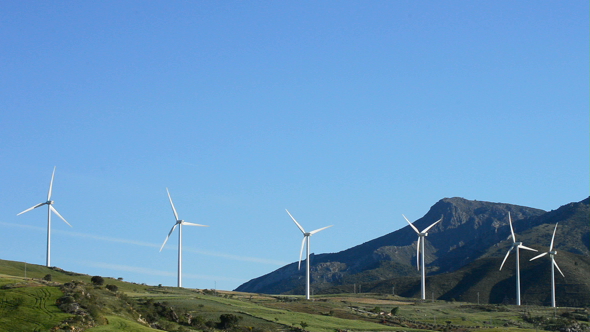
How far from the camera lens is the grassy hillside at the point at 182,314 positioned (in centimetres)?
7862

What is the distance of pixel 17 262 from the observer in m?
174

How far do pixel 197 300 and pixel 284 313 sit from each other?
1652 cm

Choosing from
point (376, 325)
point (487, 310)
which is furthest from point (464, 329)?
point (487, 310)

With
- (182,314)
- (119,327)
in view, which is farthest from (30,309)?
(182,314)

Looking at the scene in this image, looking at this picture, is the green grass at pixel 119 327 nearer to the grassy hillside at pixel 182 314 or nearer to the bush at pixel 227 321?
the grassy hillside at pixel 182 314

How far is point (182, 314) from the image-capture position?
345 feet


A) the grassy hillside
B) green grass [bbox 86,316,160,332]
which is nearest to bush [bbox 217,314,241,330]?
the grassy hillside

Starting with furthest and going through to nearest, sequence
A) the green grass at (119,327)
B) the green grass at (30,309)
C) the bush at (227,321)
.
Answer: the bush at (227,321), the green grass at (119,327), the green grass at (30,309)

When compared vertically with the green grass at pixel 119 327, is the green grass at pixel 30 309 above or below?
above

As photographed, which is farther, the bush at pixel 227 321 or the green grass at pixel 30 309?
the bush at pixel 227 321

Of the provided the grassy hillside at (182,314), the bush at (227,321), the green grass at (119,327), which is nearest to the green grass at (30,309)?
the grassy hillside at (182,314)

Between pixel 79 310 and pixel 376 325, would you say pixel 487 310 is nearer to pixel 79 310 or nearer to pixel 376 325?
pixel 376 325

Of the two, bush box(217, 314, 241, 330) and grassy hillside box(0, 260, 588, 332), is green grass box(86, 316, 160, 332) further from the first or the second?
bush box(217, 314, 241, 330)

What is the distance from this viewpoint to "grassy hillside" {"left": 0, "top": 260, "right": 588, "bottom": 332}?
3095 inches
